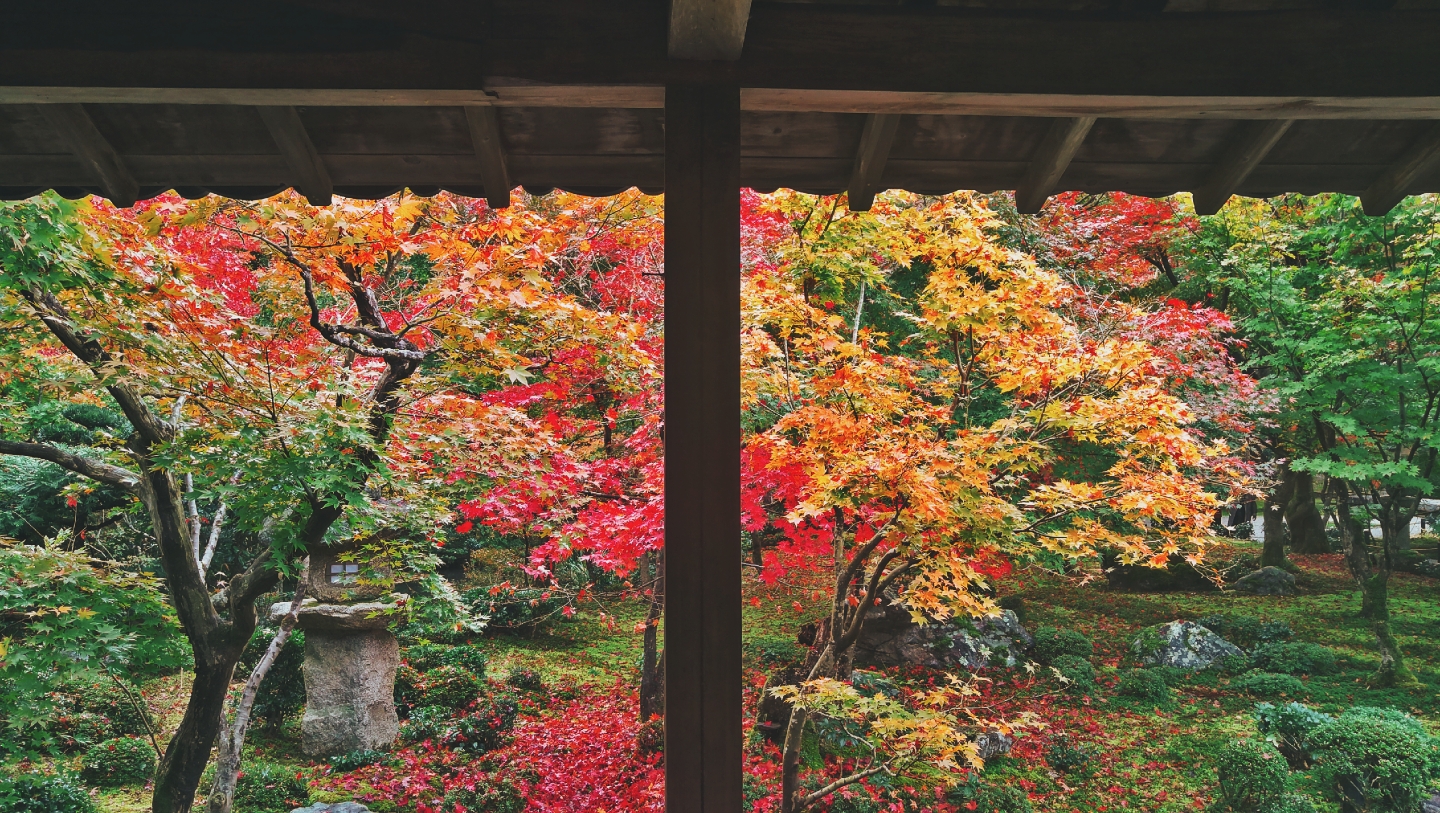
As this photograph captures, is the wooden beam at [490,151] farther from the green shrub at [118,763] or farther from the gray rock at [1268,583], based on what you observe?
the gray rock at [1268,583]

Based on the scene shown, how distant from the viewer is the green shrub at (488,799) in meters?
6.08

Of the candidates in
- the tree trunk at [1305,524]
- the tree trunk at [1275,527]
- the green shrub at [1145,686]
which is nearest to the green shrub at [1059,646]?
the green shrub at [1145,686]

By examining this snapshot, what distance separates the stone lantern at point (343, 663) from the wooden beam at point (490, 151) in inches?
230

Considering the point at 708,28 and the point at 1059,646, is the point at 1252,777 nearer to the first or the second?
the point at 1059,646

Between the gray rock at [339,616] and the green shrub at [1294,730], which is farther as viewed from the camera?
the gray rock at [339,616]

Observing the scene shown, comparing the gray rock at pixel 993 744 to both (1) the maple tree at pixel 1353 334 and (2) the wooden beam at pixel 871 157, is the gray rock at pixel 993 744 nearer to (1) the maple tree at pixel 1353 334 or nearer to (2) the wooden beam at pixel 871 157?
(1) the maple tree at pixel 1353 334

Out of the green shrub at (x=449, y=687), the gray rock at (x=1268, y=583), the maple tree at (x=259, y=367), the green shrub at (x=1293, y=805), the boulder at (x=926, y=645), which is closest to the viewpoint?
the maple tree at (x=259, y=367)

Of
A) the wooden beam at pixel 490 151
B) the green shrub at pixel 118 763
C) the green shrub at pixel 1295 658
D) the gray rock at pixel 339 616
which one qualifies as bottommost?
the green shrub at pixel 118 763

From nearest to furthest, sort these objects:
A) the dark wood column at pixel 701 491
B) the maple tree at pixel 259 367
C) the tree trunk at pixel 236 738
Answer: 1. the dark wood column at pixel 701 491
2. the maple tree at pixel 259 367
3. the tree trunk at pixel 236 738

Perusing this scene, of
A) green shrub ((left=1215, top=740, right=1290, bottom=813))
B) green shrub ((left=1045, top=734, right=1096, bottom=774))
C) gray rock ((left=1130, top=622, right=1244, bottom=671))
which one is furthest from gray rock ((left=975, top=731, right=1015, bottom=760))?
gray rock ((left=1130, top=622, right=1244, bottom=671))

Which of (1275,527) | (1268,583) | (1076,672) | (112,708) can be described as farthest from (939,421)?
(1275,527)

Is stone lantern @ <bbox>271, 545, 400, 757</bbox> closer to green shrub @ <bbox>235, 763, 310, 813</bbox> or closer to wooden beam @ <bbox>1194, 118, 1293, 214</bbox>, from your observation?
green shrub @ <bbox>235, 763, 310, 813</bbox>

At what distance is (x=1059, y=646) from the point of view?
8617 mm

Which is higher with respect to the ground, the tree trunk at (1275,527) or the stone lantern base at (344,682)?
the tree trunk at (1275,527)
